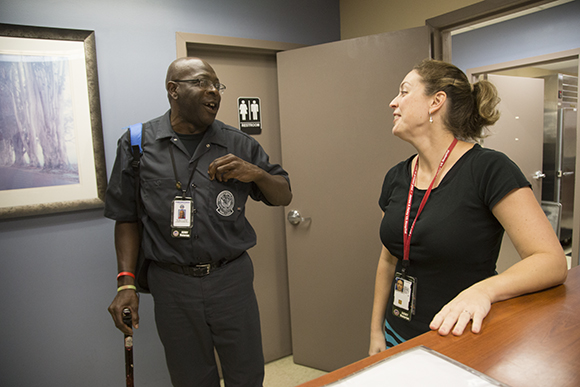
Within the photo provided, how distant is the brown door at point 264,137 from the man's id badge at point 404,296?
5.00 ft

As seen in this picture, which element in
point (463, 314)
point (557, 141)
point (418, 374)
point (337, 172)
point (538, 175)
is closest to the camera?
point (418, 374)

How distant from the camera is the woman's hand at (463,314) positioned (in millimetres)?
747

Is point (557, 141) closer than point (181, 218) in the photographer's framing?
No

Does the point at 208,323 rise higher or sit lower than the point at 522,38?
lower

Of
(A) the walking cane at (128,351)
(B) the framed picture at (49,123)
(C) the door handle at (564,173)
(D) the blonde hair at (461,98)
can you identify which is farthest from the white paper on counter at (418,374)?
(C) the door handle at (564,173)

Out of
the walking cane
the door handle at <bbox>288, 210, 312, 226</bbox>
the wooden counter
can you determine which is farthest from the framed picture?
the wooden counter

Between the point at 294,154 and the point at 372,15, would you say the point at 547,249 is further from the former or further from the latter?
the point at 372,15

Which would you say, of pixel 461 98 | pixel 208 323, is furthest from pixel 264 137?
pixel 461 98

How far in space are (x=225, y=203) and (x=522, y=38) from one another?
436cm

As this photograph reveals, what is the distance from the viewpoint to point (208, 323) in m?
1.62

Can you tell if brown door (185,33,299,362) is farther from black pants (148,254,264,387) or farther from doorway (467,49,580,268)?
doorway (467,49,580,268)

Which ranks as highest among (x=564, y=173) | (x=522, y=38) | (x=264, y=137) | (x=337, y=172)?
(x=522, y=38)

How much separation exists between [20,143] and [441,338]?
2.08 m

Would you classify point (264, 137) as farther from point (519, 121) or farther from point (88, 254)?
point (519, 121)
